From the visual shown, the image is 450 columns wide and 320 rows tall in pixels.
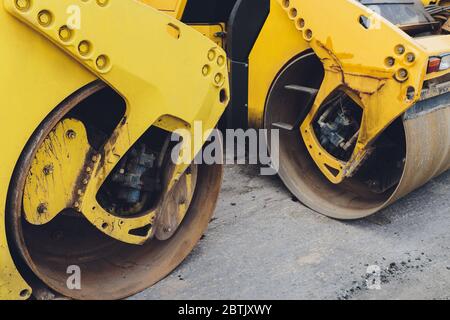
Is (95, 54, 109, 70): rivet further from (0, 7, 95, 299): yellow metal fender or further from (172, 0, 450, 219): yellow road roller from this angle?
(172, 0, 450, 219): yellow road roller

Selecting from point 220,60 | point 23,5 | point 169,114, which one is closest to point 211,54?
point 220,60

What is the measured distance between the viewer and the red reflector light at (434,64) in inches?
86.2

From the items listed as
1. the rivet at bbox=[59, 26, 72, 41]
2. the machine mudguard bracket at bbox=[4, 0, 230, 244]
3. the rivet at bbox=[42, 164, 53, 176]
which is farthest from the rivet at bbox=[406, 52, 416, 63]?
the rivet at bbox=[42, 164, 53, 176]

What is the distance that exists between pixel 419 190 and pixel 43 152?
2242 mm

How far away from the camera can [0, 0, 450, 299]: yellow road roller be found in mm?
1564

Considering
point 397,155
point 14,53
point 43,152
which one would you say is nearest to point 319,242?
point 397,155

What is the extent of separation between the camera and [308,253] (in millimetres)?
2359

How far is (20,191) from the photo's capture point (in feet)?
5.11

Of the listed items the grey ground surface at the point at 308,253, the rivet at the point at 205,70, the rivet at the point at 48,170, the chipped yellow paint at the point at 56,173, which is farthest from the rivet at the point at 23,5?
the grey ground surface at the point at 308,253

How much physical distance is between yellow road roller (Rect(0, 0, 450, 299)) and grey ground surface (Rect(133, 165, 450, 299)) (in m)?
0.12

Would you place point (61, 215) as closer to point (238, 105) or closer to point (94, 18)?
point (94, 18)

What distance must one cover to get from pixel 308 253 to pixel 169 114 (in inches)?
39.0

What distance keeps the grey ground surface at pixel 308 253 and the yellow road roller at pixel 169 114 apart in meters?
0.12

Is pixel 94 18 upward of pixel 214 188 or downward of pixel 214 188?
upward
